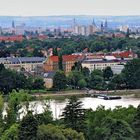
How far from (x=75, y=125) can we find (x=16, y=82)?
1232 centimetres

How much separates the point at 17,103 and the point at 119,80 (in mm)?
12011

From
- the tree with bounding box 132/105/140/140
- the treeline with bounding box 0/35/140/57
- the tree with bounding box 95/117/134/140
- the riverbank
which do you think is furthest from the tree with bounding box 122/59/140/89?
the tree with bounding box 95/117/134/140

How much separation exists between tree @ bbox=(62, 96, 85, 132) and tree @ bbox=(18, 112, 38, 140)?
969 millimetres

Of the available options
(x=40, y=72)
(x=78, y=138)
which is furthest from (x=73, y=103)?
(x=40, y=72)

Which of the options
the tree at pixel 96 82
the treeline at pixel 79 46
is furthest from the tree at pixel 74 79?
the treeline at pixel 79 46

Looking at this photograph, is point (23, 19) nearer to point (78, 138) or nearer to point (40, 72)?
point (40, 72)

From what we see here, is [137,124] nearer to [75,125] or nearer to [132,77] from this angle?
[75,125]

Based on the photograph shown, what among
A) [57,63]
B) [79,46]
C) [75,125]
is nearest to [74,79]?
[57,63]

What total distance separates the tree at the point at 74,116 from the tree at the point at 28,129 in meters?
0.97

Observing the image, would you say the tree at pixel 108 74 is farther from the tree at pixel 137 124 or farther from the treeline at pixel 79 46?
the tree at pixel 137 124

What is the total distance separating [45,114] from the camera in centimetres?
1409

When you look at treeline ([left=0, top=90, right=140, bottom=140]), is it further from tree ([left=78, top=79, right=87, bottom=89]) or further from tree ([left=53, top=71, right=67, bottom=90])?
tree ([left=78, top=79, right=87, bottom=89])

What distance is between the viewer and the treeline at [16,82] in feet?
83.5

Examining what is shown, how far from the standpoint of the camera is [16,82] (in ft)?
84.1
